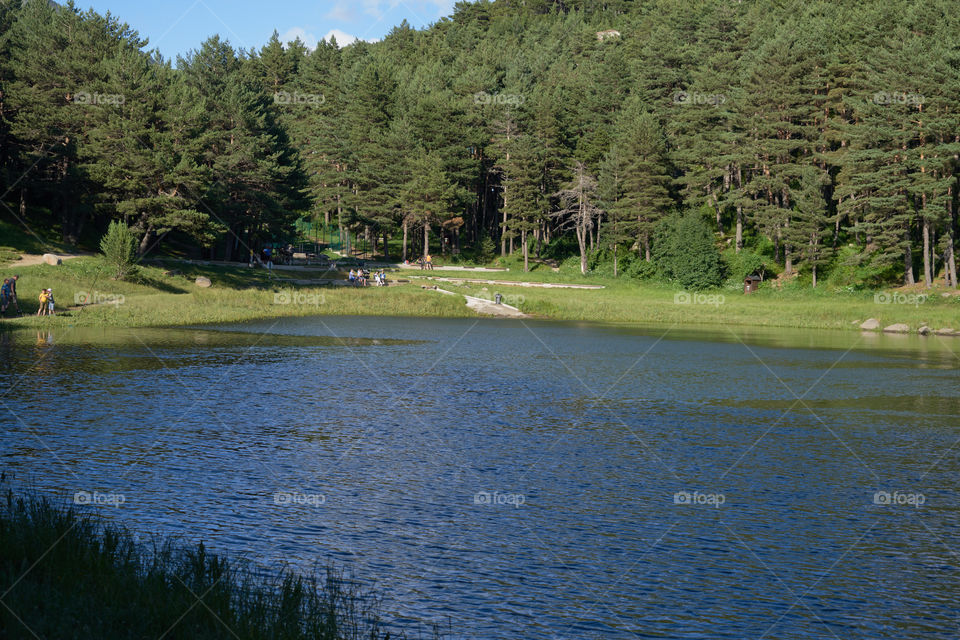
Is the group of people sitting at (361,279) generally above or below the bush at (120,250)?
below

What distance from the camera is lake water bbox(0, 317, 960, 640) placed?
12023mm

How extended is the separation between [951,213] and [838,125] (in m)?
13.8

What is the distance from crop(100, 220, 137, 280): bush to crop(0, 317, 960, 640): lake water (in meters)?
18.9

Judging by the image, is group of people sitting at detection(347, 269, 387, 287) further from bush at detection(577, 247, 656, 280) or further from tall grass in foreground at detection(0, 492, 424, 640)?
tall grass in foreground at detection(0, 492, 424, 640)

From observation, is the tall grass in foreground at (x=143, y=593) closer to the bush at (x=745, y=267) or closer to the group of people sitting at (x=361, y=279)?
the group of people sitting at (x=361, y=279)

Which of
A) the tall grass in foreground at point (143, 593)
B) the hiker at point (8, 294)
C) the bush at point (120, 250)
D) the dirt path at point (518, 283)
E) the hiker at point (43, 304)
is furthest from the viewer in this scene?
the dirt path at point (518, 283)

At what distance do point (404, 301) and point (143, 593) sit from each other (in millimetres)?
61792

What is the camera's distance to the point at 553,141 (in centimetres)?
10912

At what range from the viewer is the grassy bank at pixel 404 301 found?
53094mm

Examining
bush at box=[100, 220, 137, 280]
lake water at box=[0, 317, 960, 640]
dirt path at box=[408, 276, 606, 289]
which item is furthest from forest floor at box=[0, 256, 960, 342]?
lake water at box=[0, 317, 960, 640]

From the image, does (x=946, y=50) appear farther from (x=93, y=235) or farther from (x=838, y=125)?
(x=93, y=235)

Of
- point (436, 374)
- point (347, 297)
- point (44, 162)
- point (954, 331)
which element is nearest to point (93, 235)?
point (44, 162)

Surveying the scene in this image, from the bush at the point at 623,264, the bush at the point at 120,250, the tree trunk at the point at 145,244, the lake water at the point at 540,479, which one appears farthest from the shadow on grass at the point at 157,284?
the bush at the point at 623,264

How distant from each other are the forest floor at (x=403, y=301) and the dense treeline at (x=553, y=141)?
17.1 ft
